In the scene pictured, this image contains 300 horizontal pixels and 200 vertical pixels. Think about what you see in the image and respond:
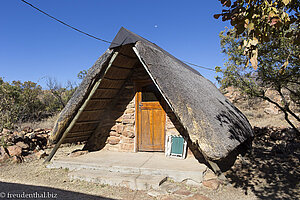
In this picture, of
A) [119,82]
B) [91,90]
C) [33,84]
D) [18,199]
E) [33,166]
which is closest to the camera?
[18,199]

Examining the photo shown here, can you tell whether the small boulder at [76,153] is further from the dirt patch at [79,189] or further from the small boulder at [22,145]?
the small boulder at [22,145]

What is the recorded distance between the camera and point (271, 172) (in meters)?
4.77

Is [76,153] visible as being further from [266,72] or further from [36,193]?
[266,72]

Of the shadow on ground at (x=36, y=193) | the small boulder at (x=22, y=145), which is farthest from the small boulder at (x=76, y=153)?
the small boulder at (x=22, y=145)

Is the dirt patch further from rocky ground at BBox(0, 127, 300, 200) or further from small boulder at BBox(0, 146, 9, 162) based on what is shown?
small boulder at BBox(0, 146, 9, 162)

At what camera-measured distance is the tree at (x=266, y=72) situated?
4406 millimetres

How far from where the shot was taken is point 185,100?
150 inches

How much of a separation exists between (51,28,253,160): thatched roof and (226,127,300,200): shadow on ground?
2.56 ft

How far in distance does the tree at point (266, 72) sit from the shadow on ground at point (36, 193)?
4.27m

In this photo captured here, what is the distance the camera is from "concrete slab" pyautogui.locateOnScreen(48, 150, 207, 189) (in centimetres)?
406

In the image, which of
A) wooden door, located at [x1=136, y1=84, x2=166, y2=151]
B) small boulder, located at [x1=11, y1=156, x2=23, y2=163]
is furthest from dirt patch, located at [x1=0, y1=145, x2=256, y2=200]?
wooden door, located at [x1=136, y1=84, x2=166, y2=151]

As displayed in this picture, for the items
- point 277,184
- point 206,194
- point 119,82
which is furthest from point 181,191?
point 119,82

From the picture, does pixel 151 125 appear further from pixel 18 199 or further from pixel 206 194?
pixel 18 199

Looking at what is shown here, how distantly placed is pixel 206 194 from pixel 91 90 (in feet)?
10.6
